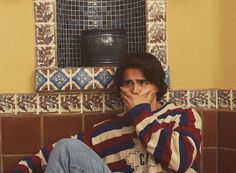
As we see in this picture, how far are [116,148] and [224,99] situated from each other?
534 millimetres

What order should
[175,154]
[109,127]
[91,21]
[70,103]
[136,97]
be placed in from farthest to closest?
[91,21] < [70,103] < [109,127] < [136,97] < [175,154]

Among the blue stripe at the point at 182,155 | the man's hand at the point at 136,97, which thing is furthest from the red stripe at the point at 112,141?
the blue stripe at the point at 182,155

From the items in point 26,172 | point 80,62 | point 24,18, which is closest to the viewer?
point 26,172

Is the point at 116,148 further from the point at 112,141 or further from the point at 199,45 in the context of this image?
the point at 199,45

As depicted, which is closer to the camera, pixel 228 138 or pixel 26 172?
pixel 26 172

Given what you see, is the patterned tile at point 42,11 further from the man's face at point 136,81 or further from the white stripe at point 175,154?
the white stripe at point 175,154

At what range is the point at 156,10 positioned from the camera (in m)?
1.69

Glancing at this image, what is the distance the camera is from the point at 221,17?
1.72 m

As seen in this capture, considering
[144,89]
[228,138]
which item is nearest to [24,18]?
[144,89]

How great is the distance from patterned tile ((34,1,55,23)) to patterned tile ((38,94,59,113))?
12.6 inches

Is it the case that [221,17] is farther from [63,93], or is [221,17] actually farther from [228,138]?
[63,93]

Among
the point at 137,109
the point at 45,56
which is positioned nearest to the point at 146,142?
the point at 137,109

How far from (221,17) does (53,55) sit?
75cm

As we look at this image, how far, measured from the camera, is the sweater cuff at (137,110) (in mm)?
1430
